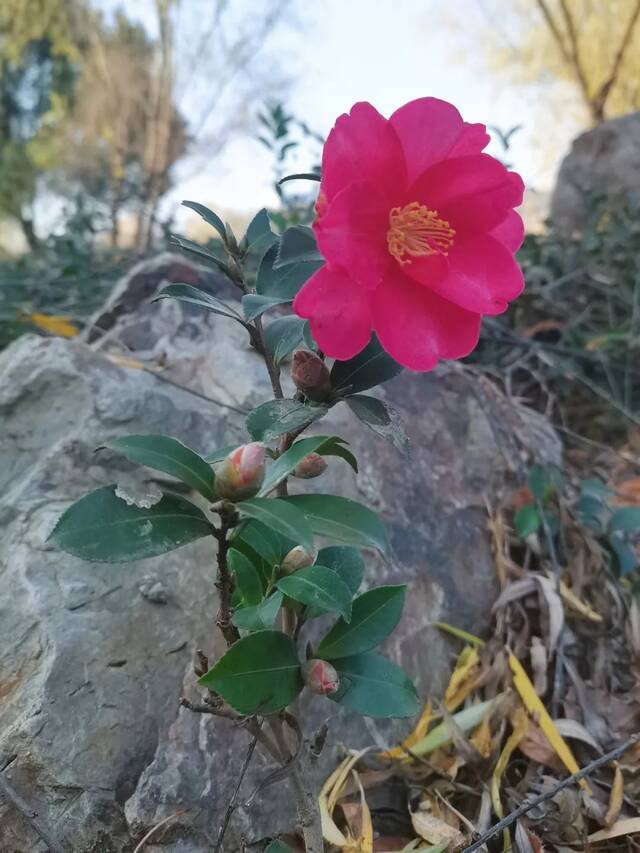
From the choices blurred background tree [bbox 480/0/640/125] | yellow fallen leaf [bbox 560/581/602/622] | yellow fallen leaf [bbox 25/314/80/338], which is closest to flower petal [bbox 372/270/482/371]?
yellow fallen leaf [bbox 560/581/602/622]

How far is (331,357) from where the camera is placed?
0.50m

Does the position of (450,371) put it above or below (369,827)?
above

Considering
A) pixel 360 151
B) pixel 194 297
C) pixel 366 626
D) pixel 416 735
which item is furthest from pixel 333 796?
pixel 360 151

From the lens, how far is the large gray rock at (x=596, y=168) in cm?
311

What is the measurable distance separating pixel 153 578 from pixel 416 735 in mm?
416

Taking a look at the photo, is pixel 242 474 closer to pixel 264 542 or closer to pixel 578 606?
pixel 264 542

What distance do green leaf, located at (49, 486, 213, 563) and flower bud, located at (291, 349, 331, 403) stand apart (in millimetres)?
137

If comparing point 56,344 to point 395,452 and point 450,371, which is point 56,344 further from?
point 450,371

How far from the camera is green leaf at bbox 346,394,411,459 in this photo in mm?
530

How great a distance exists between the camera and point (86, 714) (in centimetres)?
71

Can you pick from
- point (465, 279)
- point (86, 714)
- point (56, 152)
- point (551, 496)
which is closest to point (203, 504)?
point (86, 714)

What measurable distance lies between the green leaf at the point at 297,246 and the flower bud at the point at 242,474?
0.16 metres

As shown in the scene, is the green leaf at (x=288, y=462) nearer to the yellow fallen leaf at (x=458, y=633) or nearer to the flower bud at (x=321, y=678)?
the flower bud at (x=321, y=678)

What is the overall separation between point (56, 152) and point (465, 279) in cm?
1217
